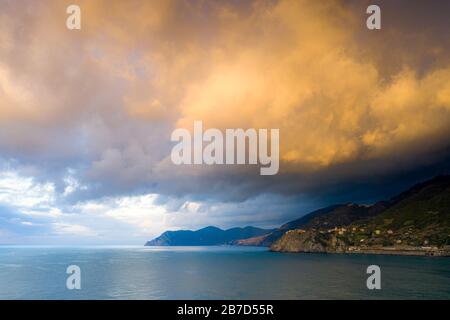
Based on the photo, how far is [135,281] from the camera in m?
106

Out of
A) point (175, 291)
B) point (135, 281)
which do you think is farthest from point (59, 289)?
point (175, 291)
